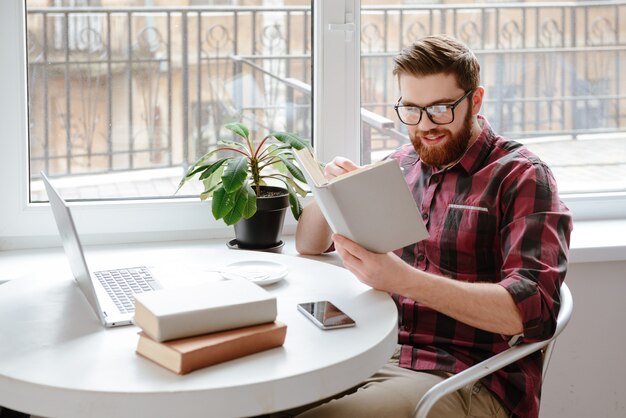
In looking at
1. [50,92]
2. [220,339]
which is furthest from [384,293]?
[50,92]

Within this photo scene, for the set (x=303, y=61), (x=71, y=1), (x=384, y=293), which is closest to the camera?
(x=384, y=293)

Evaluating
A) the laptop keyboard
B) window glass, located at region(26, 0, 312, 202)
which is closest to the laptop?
the laptop keyboard

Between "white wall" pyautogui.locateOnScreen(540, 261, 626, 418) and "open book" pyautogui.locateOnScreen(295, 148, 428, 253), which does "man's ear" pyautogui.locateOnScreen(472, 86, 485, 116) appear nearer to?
"open book" pyautogui.locateOnScreen(295, 148, 428, 253)

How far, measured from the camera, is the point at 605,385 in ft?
8.29

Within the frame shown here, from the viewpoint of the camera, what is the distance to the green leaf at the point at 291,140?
2422mm

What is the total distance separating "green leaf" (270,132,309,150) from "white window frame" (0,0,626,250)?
→ 0.69 ft

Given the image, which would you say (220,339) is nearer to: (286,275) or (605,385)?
(286,275)

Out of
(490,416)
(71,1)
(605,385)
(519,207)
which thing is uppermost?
(71,1)

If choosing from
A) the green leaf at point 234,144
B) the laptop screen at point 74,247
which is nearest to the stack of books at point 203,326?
the laptop screen at point 74,247

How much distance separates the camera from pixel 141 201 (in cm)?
261

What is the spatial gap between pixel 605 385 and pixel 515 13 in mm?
1217

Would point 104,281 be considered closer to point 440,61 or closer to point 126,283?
point 126,283

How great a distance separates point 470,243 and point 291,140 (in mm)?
741

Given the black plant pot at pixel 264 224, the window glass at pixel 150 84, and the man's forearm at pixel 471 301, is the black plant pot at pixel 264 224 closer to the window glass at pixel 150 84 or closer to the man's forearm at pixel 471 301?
the window glass at pixel 150 84
